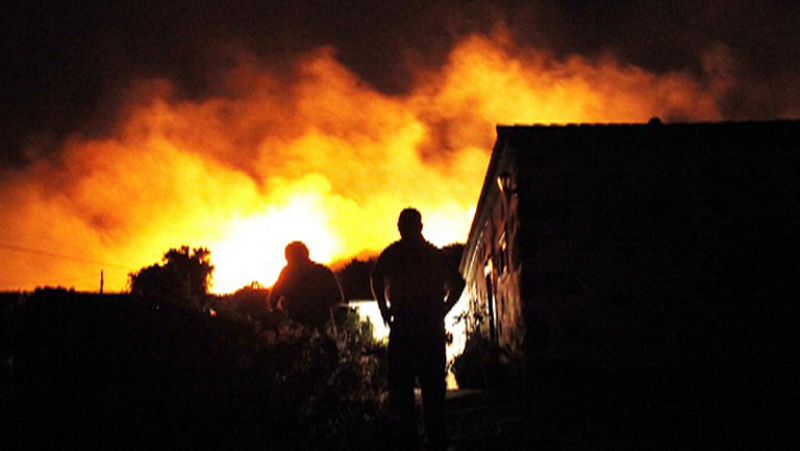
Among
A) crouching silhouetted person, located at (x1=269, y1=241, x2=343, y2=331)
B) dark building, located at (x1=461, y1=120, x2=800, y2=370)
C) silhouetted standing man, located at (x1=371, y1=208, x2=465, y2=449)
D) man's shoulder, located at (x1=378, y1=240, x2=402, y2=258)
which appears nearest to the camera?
silhouetted standing man, located at (x1=371, y1=208, x2=465, y2=449)

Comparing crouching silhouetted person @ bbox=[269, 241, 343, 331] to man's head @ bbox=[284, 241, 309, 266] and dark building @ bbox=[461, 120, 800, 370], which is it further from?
dark building @ bbox=[461, 120, 800, 370]

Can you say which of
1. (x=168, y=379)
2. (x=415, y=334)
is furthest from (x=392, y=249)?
(x=168, y=379)

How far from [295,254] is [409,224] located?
2.04 m

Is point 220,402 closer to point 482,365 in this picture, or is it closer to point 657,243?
point 657,243

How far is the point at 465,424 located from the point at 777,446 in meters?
2.50

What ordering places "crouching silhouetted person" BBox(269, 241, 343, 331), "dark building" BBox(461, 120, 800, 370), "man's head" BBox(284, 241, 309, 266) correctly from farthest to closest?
"dark building" BBox(461, 120, 800, 370) < "man's head" BBox(284, 241, 309, 266) < "crouching silhouetted person" BBox(269, 241, 343, 331)

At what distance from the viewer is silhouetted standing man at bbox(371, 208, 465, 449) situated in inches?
131

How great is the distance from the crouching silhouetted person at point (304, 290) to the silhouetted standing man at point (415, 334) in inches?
67.2

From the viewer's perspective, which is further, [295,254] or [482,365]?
[482,365]

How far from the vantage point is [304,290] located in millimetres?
5098

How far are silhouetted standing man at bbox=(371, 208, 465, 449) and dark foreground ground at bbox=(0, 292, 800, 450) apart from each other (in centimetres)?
63

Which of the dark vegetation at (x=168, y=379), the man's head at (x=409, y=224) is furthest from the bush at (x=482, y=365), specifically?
the man's head at (x=409, y=224)

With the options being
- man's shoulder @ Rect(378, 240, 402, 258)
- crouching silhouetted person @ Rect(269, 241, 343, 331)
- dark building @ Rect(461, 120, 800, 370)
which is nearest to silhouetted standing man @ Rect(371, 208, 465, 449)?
man's shoulder @ Rect(378, 240, 402, 258)

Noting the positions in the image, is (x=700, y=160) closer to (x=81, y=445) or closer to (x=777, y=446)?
(x=777, y=446)
